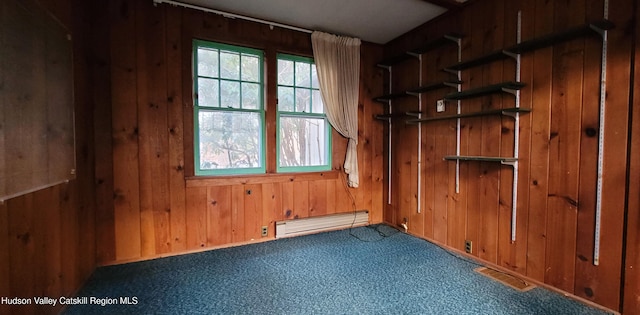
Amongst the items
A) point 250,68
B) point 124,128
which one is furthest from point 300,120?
point 124,128

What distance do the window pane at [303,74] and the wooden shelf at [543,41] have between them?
1.61 meters

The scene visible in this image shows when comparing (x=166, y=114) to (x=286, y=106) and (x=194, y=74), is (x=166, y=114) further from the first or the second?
(x=286, y=106)

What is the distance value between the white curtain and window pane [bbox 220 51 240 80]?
902mm

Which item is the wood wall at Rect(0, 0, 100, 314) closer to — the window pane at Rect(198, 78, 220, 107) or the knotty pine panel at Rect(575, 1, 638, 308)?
the window pane at Rect(198, 78, 220, 107)

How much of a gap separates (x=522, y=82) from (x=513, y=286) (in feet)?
5.30

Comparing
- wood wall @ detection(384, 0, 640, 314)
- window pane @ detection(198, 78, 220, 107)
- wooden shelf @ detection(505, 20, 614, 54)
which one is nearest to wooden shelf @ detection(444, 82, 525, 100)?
wood wall @ detection(384, 0, 640, 314)

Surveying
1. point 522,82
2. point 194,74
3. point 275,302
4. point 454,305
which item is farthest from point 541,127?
point 194,74

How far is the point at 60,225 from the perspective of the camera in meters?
1.79

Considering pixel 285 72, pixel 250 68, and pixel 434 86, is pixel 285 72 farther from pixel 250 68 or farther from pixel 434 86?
pixel 434 86

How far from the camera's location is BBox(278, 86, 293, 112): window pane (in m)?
3.11

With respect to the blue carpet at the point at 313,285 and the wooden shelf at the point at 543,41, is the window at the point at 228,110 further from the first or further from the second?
the wooden shelf at the point at 543,41

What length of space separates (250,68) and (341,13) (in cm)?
114

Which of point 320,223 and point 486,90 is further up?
point 486,90

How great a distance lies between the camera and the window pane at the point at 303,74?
322 cm
